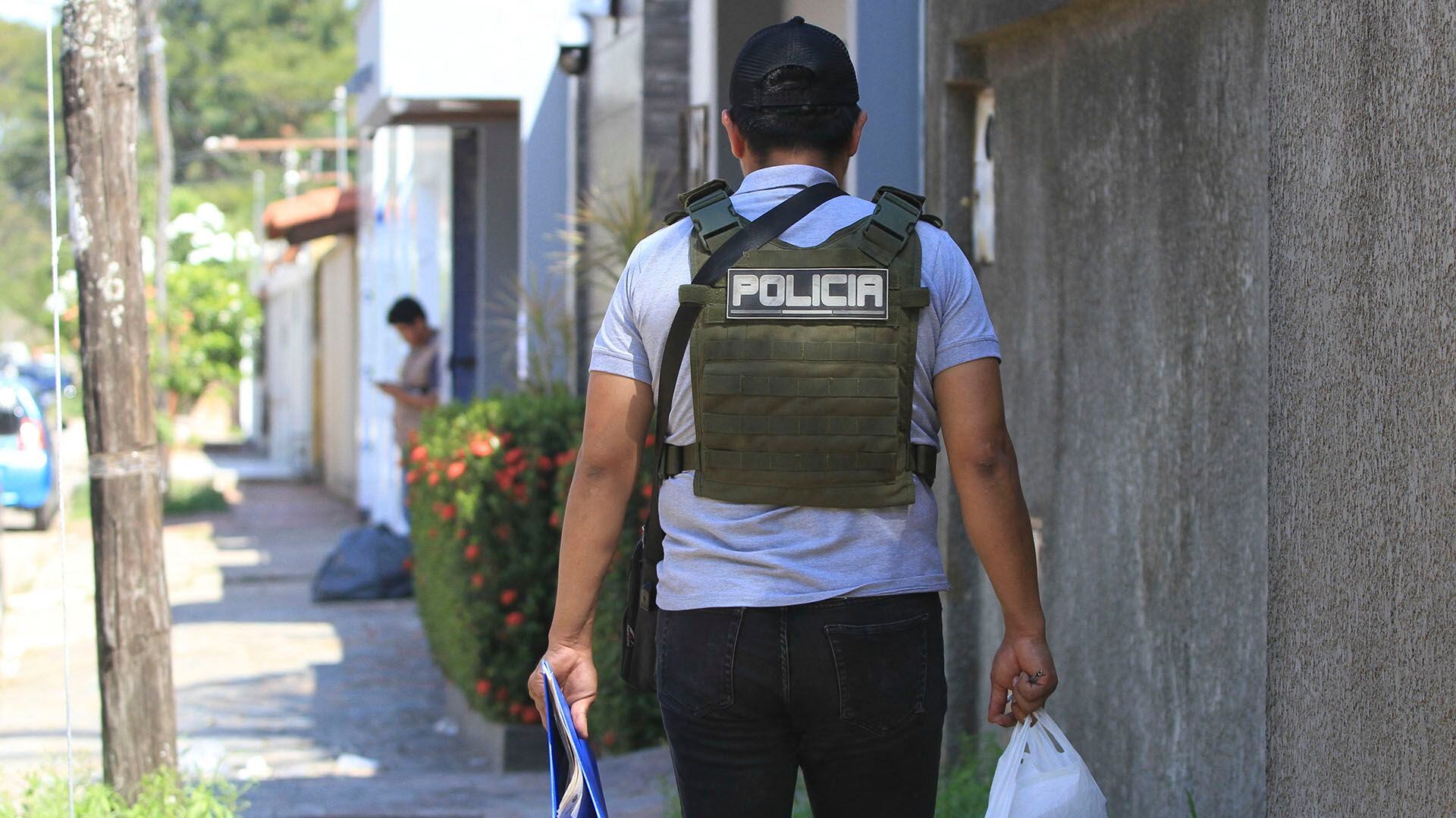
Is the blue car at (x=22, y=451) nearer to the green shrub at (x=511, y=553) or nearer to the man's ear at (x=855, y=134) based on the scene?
the green shrub at (x=511, y=553)

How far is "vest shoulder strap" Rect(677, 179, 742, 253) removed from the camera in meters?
2.54

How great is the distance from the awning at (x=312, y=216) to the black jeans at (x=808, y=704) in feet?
50.6

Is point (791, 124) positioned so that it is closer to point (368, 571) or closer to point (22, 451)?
point (368, 571)

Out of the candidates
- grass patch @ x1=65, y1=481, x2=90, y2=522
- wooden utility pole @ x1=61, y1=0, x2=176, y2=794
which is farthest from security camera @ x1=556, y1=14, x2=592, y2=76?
grass patch @ x1=65, y1=481, x2=90, y2=522

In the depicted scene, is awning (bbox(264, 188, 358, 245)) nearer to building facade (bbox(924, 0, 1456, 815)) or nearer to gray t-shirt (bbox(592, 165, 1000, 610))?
building facade (bbox(924, 0, 1456, 815))

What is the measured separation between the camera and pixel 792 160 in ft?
8.55

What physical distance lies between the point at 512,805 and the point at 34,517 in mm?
12611

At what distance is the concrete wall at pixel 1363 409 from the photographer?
2615mm

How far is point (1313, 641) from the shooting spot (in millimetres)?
2945

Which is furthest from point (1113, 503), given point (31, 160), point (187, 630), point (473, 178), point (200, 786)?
point (31, 160)

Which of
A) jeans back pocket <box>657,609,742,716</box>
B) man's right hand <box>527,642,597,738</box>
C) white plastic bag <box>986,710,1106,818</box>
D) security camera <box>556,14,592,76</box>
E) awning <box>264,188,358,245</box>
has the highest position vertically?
security camera <box>556,14,592,76</box>

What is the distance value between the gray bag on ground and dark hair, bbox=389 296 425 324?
1.49 metres

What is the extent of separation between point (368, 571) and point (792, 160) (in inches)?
354

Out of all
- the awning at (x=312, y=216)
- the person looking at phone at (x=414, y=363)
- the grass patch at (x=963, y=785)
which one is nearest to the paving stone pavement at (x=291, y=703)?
the grass patch at (x=963, y=785)
